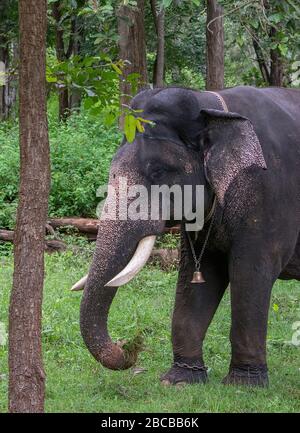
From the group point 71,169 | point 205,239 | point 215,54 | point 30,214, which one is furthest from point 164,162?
point 71,169

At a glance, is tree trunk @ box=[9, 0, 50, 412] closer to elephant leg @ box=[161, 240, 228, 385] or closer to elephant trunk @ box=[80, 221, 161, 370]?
elephant trunk @ box=[80, 221, 161, 370]

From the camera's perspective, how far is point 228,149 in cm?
688

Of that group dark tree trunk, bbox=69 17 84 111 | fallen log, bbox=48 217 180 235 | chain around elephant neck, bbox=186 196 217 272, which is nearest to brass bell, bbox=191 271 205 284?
chain around elephant neck, bbox=186 196 217 272

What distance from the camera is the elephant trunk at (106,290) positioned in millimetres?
6289

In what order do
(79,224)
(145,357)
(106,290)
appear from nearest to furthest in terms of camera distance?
(106,290), (145,357), (79,224)

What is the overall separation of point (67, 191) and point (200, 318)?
690 cm

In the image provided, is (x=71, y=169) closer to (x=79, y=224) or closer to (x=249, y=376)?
(x=79, y=224)

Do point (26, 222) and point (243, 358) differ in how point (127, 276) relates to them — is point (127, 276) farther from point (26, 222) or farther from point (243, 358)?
point (26, 222)

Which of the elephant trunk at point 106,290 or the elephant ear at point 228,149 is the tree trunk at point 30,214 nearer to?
the elephant trunk at point 106,290

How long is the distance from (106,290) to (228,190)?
1.17 m

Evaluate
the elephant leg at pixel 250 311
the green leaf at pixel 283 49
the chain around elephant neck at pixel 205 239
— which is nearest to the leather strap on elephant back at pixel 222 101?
the chain around elephant neck at pixel 205 239

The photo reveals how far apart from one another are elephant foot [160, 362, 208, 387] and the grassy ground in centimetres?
9

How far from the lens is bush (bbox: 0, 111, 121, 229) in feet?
44.9

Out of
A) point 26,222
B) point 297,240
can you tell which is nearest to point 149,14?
point 297,240
